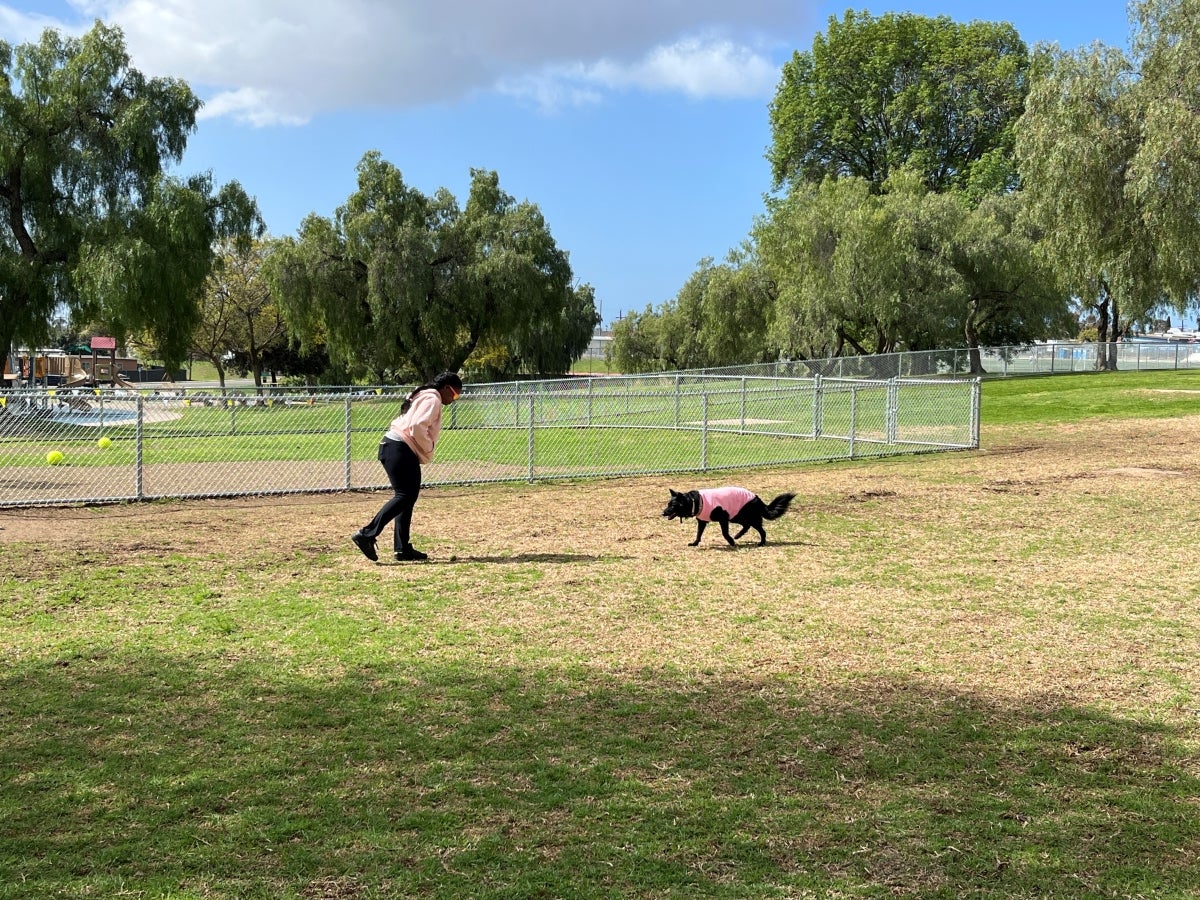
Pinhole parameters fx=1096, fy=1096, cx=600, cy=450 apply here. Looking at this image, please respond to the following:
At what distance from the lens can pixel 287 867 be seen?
3238 mm

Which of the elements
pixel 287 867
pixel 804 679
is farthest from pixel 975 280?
pixel 287 867

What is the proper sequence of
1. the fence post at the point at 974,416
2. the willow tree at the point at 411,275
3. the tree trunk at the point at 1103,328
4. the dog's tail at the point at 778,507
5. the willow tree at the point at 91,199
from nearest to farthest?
the dog's tail at the point at 778,507, the fence post at the point at 974,416, the willow tree at the point at 91,199, the willow tree at the point at 411,275, the tree trunk at the point at 1103,328

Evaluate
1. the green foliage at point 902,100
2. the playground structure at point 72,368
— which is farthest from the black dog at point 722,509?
the green foliage at point 902,100

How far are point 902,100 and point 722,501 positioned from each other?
152ft

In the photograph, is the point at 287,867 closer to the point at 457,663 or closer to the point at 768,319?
the point at 457,663

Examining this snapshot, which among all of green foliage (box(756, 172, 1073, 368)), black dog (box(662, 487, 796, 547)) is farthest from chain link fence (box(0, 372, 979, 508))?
green foliage (box(756, 172, 1073, 368))

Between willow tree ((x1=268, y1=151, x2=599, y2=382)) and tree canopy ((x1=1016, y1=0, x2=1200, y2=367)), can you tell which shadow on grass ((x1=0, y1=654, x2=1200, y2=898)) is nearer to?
tree canopy ((x1=1016, y1=0, x2=1200, y2=367))

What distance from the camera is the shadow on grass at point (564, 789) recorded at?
10.5ft

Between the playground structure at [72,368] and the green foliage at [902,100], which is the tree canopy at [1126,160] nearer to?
the green foliage at [902,100]

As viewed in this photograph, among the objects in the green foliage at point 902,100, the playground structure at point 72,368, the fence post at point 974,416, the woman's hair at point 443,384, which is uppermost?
the green foliage at point 902,100

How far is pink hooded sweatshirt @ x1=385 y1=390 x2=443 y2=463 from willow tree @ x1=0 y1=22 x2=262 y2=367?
2086cm

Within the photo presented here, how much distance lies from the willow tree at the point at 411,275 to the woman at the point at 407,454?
100.0 ft

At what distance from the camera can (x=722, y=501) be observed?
877 centimetres

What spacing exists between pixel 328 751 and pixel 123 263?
24.9 meters
